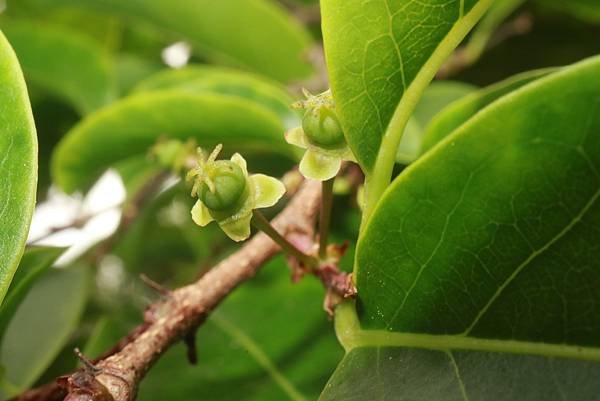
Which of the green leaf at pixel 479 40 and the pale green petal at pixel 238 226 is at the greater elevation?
the pale green petal at pixel 238 226

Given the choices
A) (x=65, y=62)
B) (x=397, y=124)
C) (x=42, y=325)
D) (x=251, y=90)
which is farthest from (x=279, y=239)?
(x=65, y=62)

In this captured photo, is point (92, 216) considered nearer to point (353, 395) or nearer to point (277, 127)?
point (277, 127)

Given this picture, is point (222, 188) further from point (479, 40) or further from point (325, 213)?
point (479, 40)

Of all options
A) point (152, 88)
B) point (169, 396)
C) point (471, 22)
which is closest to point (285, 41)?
point (152, 88)

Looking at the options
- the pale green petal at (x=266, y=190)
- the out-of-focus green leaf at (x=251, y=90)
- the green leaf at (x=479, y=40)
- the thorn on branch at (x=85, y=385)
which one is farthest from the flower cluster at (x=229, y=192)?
the green leaf at (x=479, y=40)

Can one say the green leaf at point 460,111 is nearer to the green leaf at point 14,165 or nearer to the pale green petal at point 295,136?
the pale green petal at point 295,136

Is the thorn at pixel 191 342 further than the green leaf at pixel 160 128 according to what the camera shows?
No
